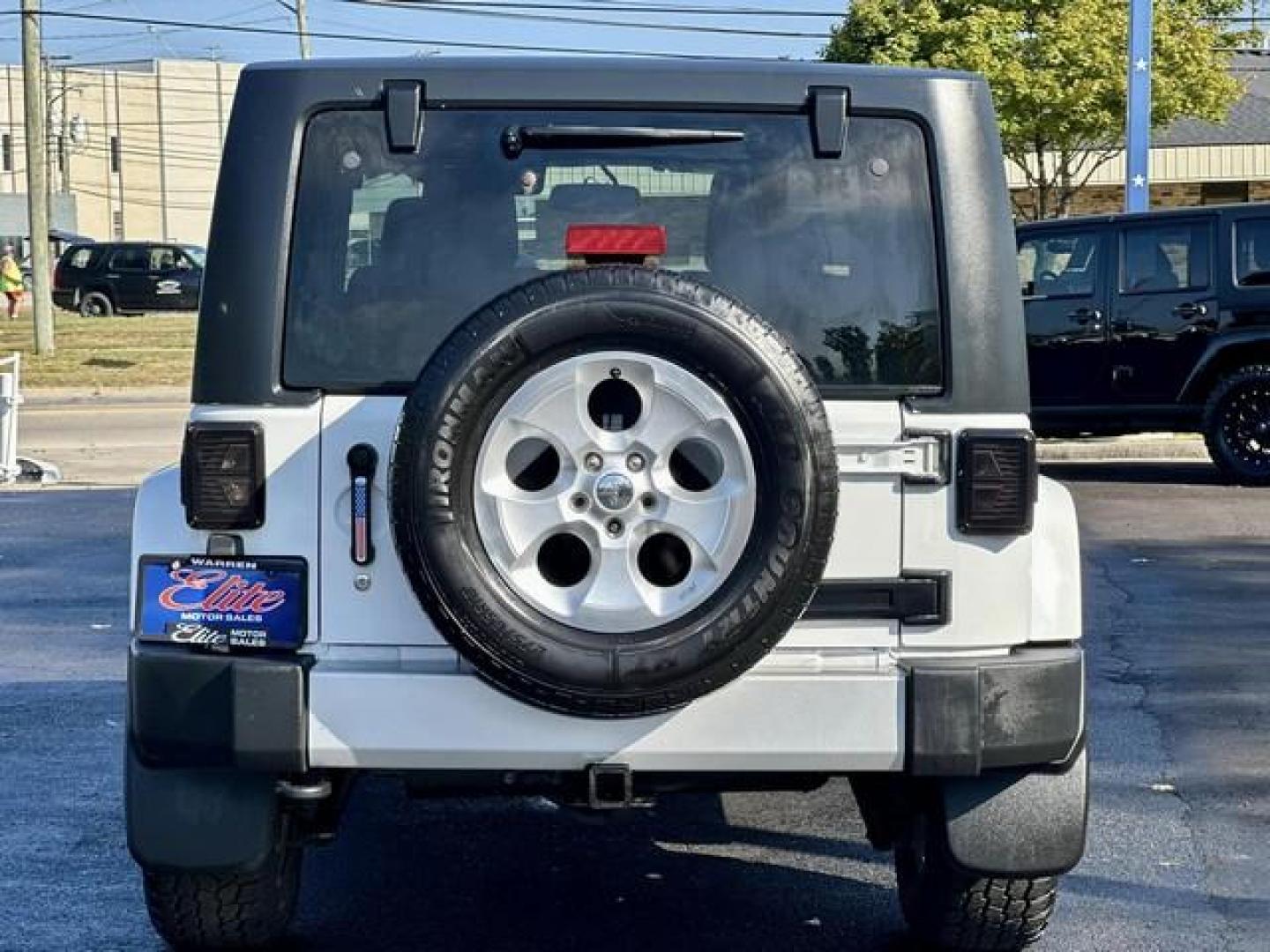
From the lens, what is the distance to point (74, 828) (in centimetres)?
633

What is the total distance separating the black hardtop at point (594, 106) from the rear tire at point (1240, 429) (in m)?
10.6

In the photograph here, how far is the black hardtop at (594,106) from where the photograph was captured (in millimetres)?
4492

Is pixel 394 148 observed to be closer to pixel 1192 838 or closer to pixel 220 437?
pixel 220 437

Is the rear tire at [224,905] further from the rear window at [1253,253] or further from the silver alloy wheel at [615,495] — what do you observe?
the rear window at [1253,253]

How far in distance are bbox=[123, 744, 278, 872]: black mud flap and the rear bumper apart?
4.3 inches

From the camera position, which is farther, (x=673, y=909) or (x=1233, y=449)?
(x=1233, y=449)

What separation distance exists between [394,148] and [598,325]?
733 millimetres

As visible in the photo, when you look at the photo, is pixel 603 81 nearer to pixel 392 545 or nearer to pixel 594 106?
pixel 594 106

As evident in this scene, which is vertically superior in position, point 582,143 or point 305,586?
point 582,143

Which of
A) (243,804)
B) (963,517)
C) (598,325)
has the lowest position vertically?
(243,804)

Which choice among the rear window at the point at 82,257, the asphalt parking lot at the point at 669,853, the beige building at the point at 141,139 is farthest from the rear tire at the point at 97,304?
the beige building at the point at 141,139

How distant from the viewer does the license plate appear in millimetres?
4410

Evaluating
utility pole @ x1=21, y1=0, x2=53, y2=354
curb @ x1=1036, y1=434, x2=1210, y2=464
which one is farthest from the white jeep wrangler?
utility pole @ x1=21, y1=0, x2=53, y2=354

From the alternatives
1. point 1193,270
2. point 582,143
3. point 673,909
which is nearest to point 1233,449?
point 1193,270
